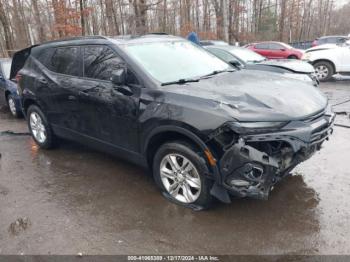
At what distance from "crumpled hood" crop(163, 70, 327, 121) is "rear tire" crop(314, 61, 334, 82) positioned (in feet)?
28.8

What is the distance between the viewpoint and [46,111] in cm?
523

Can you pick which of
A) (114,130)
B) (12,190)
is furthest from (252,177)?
(12,190)

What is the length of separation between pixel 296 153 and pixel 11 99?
7539mm

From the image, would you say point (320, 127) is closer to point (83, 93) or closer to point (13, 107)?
point (83, 93)

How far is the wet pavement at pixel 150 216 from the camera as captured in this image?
298 centimetres

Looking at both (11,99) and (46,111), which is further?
(11,99)

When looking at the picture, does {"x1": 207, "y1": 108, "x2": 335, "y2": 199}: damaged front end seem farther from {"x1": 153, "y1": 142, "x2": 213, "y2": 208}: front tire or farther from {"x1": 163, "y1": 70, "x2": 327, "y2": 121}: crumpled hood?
{"x1": 153, "y1": 142, "x2": 213, "y2": 208}: front tire

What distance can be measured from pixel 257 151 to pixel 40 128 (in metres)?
4.12

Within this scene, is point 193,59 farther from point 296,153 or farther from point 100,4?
point 100,4

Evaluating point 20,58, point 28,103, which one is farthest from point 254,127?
point 20,58

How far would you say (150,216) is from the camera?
346 cm

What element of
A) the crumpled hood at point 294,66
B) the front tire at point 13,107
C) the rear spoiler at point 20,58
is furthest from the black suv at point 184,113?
the crumpled hood at point 294,66

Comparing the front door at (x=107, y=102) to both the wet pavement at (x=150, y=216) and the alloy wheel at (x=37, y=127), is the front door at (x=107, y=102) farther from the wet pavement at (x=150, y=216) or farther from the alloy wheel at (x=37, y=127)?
the alloy wheel at (x=37, y=127)

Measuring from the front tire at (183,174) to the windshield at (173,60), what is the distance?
0.85 metres
